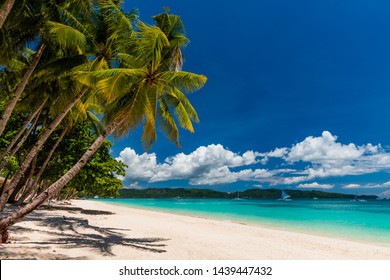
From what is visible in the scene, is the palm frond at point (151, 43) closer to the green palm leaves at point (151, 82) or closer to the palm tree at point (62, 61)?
the green palm leaves at point (151, 82)

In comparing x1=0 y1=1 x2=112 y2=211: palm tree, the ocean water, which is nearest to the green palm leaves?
x1=0 y1=1 x2=112 y2=211: palm tree

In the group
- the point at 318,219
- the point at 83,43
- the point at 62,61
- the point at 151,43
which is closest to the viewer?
the point at 151,43

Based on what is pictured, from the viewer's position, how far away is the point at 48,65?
10.0 m

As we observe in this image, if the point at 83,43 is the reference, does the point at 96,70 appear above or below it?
below

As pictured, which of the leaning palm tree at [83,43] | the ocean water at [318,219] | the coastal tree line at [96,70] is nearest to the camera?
the coastal tree line at [96,70]

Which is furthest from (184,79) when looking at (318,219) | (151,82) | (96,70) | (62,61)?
(318,219)

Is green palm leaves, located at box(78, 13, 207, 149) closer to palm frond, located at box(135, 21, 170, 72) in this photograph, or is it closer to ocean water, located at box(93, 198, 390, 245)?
palm frond, located at box(135, 21, 170, 72)

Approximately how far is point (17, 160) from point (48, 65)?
12683 millimetres

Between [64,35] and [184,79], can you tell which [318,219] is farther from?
[64,35]

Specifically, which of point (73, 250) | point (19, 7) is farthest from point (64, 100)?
point (73, 250)

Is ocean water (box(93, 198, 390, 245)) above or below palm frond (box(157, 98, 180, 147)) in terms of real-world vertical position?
below

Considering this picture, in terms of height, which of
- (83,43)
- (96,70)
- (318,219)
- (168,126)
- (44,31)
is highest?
(44,31)

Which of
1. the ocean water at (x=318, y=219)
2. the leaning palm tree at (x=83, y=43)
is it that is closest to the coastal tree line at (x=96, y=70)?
the leaning palm tree at (x=83, y=43)

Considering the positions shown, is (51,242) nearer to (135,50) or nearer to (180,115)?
(180,115)
